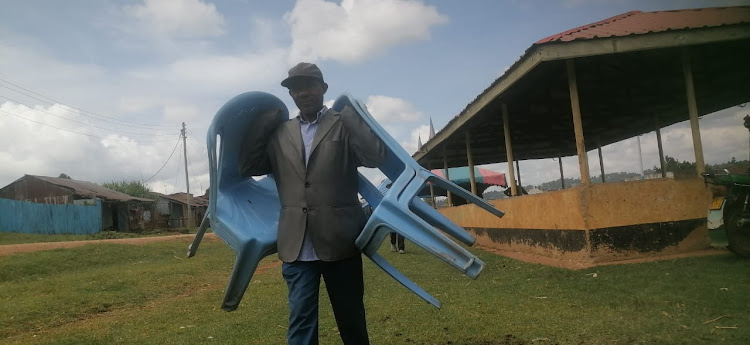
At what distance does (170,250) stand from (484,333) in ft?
58.8

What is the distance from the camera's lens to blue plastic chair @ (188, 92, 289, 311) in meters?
2.98

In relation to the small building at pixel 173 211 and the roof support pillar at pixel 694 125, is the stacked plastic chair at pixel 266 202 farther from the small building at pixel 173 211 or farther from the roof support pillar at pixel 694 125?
the small building at pixel 173 211

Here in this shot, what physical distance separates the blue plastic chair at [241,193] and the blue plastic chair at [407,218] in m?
0.52

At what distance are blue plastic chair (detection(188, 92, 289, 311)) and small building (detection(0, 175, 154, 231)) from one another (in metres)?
35.2

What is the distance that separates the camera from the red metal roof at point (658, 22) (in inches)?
319

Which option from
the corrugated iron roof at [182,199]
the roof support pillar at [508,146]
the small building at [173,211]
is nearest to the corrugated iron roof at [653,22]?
the roof support pillar at [508,146]

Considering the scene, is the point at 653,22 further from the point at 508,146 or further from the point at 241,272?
the point at 241,272

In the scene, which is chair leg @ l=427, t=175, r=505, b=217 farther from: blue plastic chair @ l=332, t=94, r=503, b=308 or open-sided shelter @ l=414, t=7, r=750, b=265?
open-sided shelter @ l=414, t=7, r=750, b=265

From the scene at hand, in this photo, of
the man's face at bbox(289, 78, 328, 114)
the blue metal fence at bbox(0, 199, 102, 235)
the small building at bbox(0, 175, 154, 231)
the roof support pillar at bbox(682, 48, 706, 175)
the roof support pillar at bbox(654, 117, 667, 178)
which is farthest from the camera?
the small building at bbox(0, 175, 154, 231)

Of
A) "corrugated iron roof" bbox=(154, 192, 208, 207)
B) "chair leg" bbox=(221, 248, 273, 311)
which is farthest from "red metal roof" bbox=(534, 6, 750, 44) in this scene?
"corrugated iron roof" bbox=(154, 192, 208, 207)

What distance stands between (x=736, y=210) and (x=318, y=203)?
23.9ft

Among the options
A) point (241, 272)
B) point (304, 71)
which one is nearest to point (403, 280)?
point (241, 272)

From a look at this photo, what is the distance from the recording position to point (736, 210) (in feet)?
24.8

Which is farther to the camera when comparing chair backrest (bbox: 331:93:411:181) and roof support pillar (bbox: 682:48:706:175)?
roof support pillar (bbox: 682:48:706:175)
